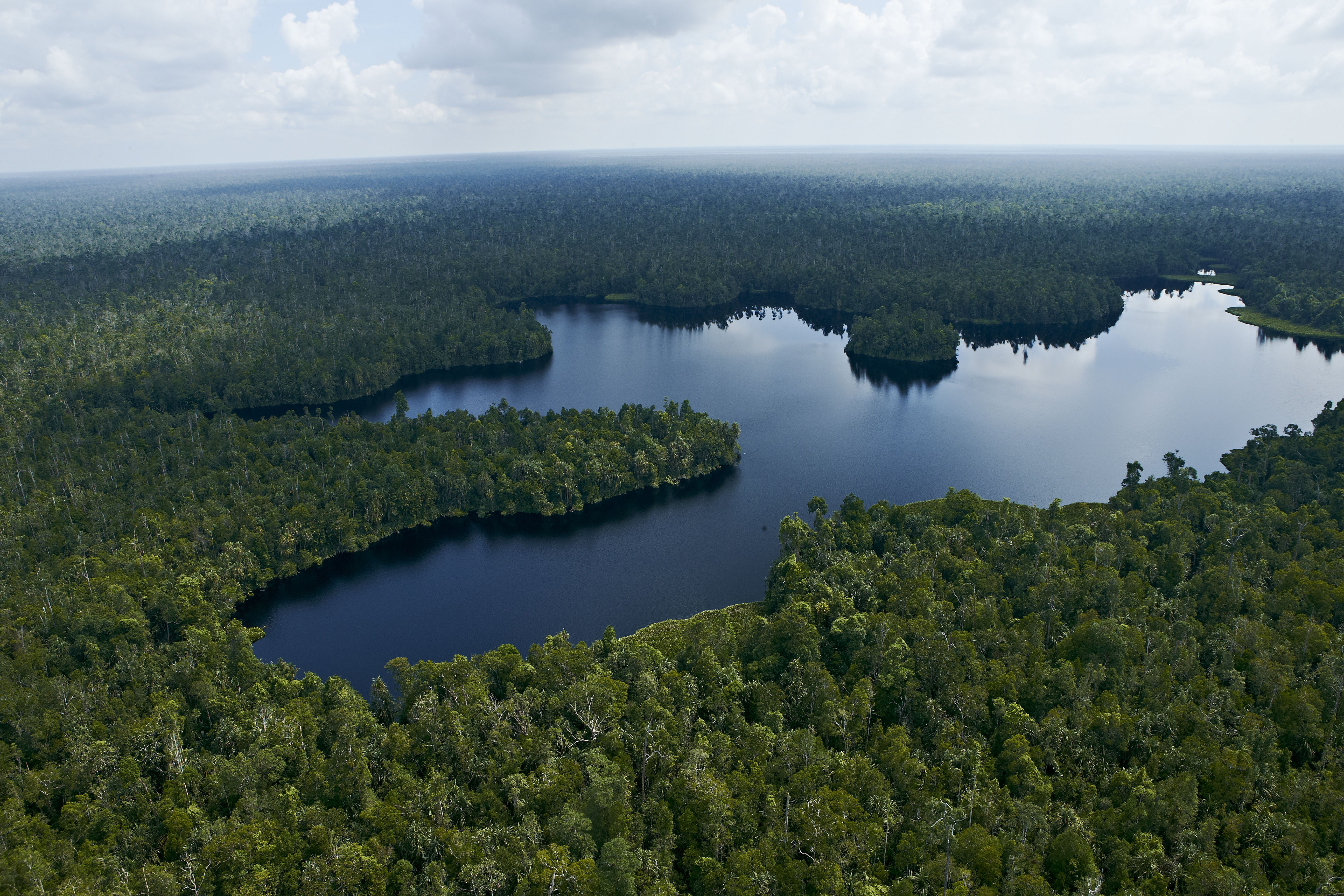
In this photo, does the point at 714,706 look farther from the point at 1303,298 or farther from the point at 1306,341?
the point at 1303,298

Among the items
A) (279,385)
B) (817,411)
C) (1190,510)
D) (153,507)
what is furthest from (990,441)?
(279,385)

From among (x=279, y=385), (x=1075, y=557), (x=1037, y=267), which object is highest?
(x=1037, y=267)

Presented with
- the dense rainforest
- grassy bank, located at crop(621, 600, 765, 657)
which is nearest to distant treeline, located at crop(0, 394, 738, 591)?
the dense rainforest

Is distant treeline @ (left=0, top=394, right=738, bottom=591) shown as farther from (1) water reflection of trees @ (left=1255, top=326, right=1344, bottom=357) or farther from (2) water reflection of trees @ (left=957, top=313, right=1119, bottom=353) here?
(1) water reflection of trees @ (left=1255, top=326, right=1344, bottom=357)

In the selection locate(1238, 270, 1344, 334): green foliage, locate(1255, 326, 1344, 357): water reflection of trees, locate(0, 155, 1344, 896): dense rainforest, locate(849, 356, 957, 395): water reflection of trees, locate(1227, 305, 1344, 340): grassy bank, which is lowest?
locate(0, 155, 1344, 896): dense rainforest

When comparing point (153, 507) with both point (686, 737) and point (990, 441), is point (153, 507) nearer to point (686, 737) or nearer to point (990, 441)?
point (686, 737)

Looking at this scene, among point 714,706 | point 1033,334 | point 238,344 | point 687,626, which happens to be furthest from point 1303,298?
point 238,344
